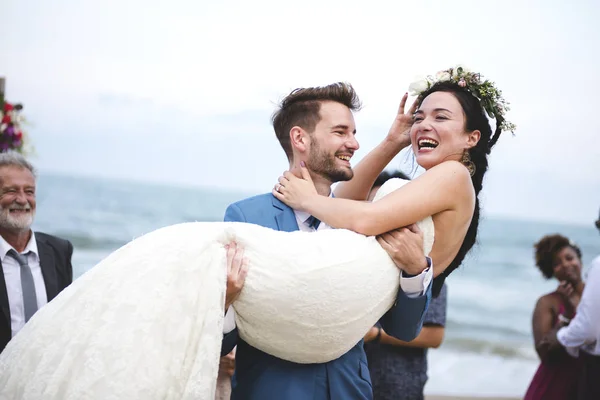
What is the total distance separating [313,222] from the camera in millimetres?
2771

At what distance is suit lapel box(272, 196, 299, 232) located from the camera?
105 inches

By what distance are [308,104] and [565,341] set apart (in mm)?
2591

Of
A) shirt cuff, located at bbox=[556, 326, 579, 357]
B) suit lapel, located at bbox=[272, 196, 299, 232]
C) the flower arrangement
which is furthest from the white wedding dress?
the flower arrangement

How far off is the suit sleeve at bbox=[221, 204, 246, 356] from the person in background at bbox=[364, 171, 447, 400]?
137 cm

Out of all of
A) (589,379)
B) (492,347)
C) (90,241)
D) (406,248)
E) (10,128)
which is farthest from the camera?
(90,241)

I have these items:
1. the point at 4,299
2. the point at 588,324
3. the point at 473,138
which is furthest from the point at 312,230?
the point at 588,324

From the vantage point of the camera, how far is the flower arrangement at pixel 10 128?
486cm

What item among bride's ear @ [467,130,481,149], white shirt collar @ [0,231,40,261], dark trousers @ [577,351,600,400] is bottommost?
dark trousers @ [577,351,600,400]

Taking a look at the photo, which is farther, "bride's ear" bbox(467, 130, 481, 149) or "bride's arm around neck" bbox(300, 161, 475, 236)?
"bride's ear" bbox(467, 130, 481, 149)

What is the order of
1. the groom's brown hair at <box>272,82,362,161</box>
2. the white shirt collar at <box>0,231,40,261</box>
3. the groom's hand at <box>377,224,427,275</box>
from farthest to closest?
the white shirt collar at <box>0,231,40,261</box>, the groom's brown hair at <box>272,82,362,161</box>, the groom's hand at <box>377,224,427,275</box>

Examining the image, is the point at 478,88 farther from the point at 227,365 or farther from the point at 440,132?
the point at 227,365

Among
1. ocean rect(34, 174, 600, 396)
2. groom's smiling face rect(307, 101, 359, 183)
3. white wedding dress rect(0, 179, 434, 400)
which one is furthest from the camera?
ocean rect(34, 174, 600, 396)

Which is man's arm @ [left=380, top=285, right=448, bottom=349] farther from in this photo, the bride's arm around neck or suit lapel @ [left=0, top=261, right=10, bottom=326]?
suit lapel @ [left=0, top=261, right=10, bottom=326]

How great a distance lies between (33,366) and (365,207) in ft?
3.84
